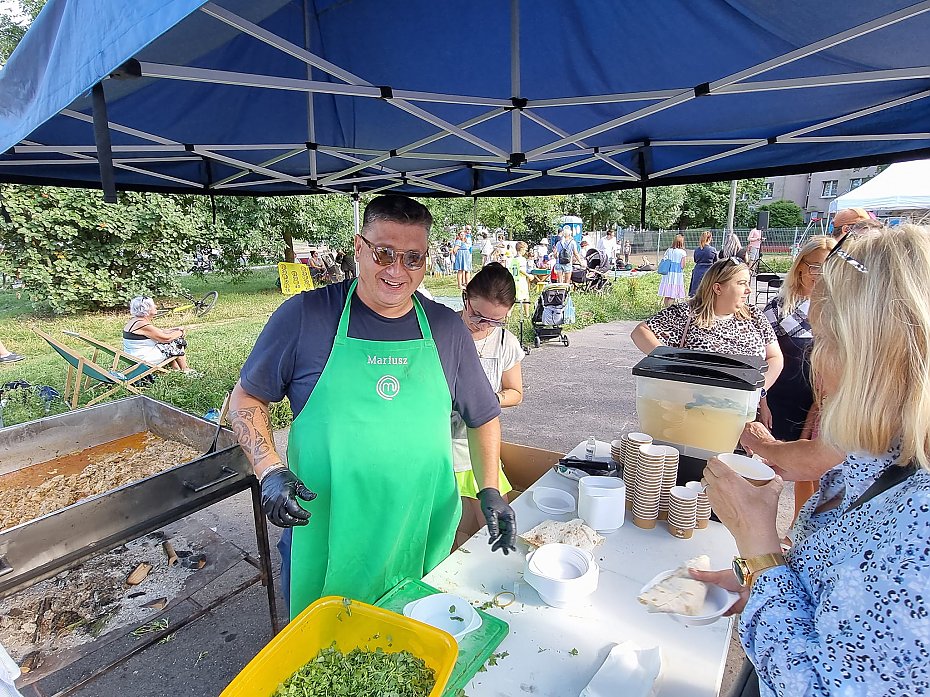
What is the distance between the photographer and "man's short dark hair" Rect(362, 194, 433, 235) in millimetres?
1672

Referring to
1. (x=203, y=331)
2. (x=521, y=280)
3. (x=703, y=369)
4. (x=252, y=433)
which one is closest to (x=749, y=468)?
(x=703, y=369)

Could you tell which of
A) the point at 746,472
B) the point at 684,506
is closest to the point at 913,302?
the point at 746,472

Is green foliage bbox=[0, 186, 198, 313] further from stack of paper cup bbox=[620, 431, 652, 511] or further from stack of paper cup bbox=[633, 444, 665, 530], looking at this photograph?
stack of paper cup bbox=[633, 444, 665, 530]

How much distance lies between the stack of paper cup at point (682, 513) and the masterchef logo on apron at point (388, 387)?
1.01 meters

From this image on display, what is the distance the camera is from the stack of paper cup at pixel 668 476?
1.77m

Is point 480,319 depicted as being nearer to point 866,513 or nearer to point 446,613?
point 446,613

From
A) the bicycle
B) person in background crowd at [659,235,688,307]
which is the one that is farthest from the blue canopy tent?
person in background crowd at [659,235,688,307]

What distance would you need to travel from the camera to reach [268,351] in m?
1.62

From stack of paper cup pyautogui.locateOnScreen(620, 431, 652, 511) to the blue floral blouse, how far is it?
91 cm

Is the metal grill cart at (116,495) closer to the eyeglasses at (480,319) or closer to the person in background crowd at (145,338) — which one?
the eyeglasses at (480,319)

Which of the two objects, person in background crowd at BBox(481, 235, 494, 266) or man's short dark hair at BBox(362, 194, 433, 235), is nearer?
man's short dark hair at BBox(362, 194, 433, 235)

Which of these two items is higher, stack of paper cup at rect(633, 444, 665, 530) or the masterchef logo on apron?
the masterchef logo on apron

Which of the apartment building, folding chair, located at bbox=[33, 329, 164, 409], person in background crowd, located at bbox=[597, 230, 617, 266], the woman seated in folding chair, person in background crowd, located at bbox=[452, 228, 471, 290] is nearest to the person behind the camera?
folding chair, located at bbox=[33, 329, 164, 409]

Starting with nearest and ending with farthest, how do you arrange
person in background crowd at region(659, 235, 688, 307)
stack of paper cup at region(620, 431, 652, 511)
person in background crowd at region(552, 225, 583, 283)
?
stack of paper cup at region(620, 431, 652, 511)
person in background crowd at region(659, 235, 688, 307)
person in background crowd at region(552, 225, 583, 283)
